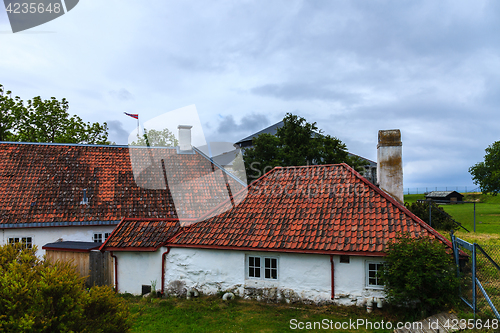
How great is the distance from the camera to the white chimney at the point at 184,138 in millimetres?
20141

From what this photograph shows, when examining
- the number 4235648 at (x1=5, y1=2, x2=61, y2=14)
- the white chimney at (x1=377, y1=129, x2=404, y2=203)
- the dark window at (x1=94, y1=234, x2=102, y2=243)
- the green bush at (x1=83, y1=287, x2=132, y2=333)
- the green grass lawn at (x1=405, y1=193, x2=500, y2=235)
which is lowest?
the green grass lawn at (x1=405, y1=193, x2=500, y2=235)

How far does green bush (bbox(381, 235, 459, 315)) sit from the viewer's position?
26.6ft

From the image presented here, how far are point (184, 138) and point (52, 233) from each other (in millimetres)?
8905

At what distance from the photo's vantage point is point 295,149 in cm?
2783

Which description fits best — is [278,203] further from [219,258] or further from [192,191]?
[192,191]

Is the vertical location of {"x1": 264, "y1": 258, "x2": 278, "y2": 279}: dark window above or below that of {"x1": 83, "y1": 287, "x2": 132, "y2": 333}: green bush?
below

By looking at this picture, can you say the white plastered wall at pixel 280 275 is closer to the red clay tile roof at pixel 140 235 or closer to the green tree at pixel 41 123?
A: the red clay tile roof at pixel 140 235

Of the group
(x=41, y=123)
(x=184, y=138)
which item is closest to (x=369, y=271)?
(x=184, y=138)

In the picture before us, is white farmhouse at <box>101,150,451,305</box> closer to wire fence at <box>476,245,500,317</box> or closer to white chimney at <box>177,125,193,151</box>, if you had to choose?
wire fence at <box>476,245,500,317</box>

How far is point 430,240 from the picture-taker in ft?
30.1

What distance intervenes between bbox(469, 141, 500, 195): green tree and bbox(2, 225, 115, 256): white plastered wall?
5054 centimetres

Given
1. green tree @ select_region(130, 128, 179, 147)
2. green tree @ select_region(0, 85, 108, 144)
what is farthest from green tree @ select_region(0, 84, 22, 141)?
green tree @ select_region(130, 128, 179, 147)

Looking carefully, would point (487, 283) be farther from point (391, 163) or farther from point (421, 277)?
point (391, 163)

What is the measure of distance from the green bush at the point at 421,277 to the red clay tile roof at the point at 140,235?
7383 mm
